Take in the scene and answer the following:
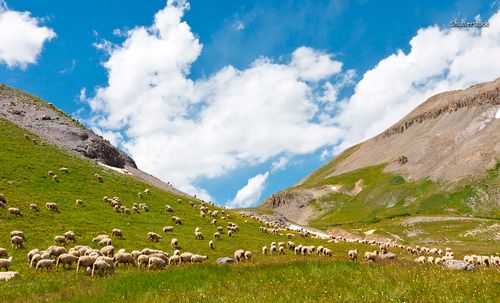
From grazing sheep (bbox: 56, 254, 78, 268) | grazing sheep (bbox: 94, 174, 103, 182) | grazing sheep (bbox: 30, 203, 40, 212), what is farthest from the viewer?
grazing sheep (bbox: 94, 174, 103, 182)

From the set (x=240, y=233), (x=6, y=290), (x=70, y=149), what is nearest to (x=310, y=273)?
(x=6, y=290)

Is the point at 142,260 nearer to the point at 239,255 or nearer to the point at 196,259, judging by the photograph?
the point at 196,259

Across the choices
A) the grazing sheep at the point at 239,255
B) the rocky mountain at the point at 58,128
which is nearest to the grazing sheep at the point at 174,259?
the grazing sheep at the point at 239,255

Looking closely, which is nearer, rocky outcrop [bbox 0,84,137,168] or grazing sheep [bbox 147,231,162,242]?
grazing sheep [bbox 147,231,162,242]

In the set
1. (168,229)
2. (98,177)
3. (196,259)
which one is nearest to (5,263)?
(196,259)

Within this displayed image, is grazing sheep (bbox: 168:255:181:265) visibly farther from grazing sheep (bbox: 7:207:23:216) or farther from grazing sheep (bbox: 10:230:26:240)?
grazing sheep (bbox: 7:207:23:216)

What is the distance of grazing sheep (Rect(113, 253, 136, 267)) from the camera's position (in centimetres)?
2344

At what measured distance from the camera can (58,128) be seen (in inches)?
3118

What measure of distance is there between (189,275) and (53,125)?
7341 centimetres

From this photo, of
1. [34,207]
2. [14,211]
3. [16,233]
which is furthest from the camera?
[34,207]

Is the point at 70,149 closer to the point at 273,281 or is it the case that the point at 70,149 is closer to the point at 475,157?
the point at 273,281

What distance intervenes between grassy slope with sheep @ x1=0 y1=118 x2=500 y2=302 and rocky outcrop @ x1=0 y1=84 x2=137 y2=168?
95.8 feet

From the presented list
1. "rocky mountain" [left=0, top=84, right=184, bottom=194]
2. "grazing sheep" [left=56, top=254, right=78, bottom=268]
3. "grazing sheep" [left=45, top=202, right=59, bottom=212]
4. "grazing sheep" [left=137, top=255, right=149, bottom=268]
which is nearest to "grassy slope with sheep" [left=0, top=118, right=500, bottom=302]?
"grazing sheep" [left=45, top=202, right=59, bottom=212]

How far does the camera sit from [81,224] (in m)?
36.8
